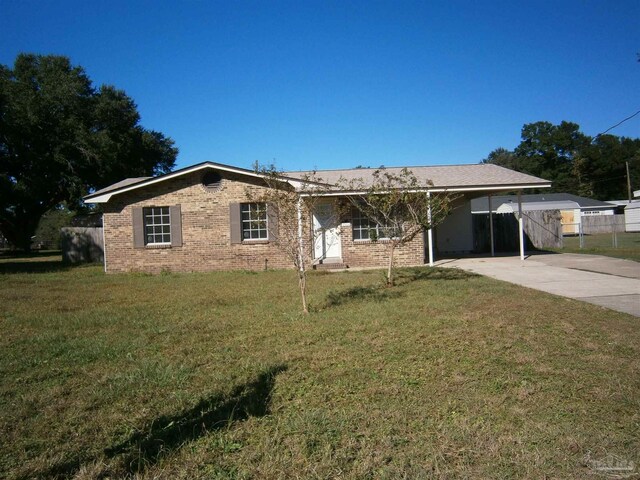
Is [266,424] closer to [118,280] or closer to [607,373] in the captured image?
[607,373]

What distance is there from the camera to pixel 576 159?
208 ft

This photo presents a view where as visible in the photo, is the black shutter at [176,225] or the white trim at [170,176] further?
the black shutter at [176,225]

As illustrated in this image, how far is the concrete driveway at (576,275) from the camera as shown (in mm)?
8031

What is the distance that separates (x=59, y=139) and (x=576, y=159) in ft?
208

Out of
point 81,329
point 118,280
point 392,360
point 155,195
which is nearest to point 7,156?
point 155,195

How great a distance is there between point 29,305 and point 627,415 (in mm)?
9781

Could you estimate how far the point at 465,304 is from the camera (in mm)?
7793

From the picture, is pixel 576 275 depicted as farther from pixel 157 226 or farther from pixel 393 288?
pixel 157 226

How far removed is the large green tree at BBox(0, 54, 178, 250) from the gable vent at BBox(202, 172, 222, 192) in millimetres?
12058

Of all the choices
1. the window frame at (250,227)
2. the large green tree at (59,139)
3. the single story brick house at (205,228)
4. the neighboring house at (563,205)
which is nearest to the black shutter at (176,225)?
the single story brick house at (205,228)

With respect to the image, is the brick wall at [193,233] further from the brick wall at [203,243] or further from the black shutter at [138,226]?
the black shutter at [138,226]

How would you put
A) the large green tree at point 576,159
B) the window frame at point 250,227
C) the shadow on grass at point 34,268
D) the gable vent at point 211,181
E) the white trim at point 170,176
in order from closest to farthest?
the white trim at point 170,176
the window frame at point 250,227
the gable vent at point 211,181
the shadow on grass at point 34,268
the large green tree at point 576,159

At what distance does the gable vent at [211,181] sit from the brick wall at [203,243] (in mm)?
108

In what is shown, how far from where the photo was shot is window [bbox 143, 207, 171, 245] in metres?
15.2
